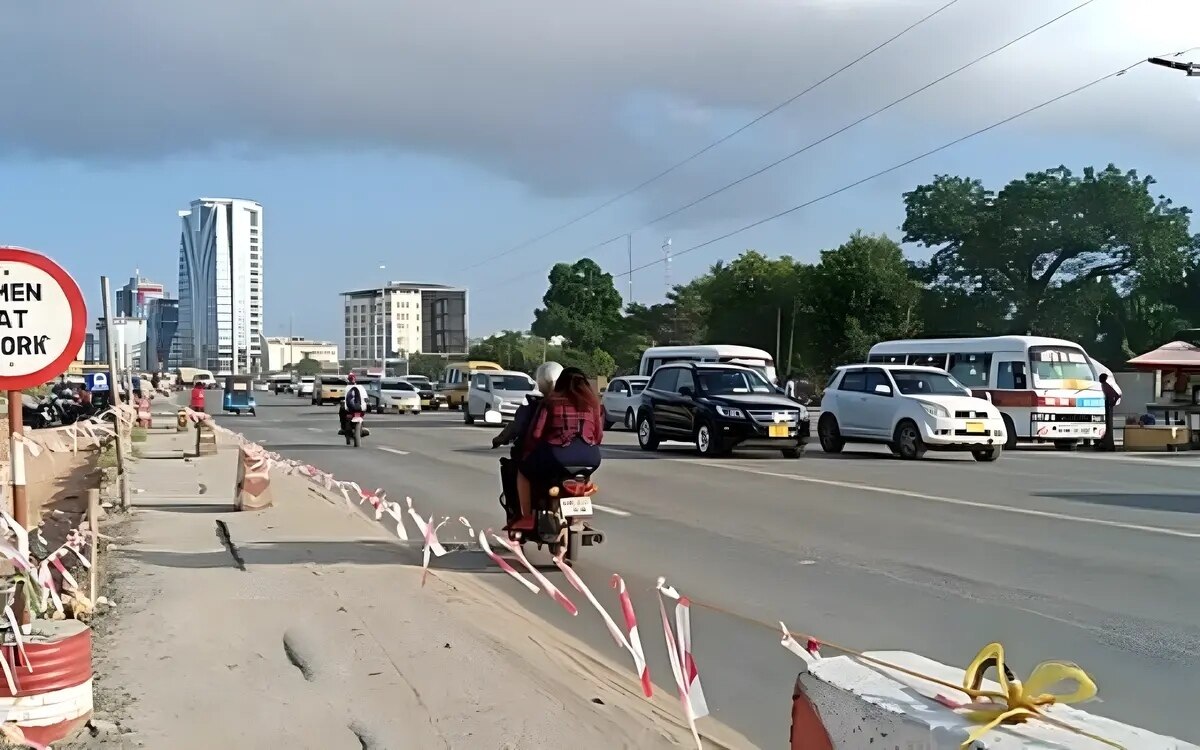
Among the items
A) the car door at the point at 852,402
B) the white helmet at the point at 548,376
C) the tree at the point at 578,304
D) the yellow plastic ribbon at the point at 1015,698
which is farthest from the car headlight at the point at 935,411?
the tree at the point at 578,304

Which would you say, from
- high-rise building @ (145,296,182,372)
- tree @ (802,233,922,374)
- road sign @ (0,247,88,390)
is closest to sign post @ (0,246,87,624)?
road sign @ (0,247,88,390)

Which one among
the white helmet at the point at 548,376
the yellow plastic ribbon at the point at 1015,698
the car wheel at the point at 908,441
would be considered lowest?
the car wheel at the point at 908,441

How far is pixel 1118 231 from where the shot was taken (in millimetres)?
51781

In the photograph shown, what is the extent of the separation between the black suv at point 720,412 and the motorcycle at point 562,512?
11.1m

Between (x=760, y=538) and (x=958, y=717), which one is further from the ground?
(x=958, y=717)

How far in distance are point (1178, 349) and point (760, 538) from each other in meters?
23.6

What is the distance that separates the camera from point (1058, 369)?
25.5 m

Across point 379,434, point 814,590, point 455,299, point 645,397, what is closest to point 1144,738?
point 814,590

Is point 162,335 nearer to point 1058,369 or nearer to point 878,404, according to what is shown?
point 1058,369

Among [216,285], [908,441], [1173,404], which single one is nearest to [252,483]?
[908,441]

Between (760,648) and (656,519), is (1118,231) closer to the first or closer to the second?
(656,519)

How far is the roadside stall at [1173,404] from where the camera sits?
25859 mm

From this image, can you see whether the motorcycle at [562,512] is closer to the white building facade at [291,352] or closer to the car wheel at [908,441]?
the car wheel at [908,441]

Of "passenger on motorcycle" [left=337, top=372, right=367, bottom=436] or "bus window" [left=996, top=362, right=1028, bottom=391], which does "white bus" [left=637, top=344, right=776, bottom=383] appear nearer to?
"bus window" [left=996, top=362, right=1028, bottom=391]
